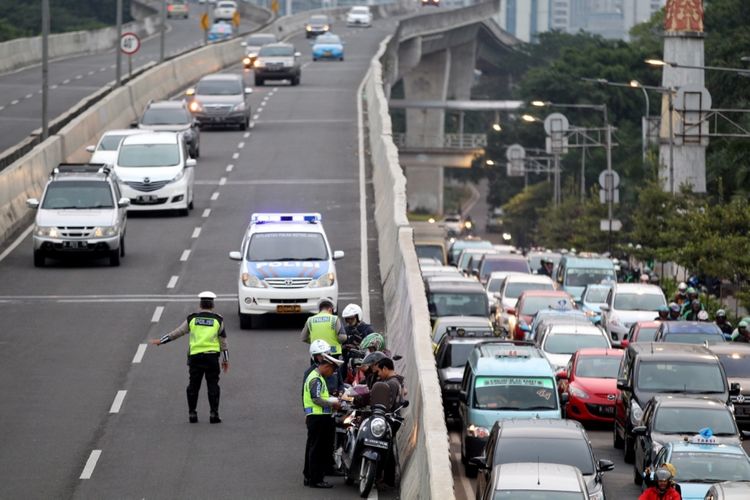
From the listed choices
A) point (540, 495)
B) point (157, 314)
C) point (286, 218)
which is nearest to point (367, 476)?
point (540, 495)

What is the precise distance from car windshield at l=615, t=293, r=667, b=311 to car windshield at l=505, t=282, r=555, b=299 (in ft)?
10.6

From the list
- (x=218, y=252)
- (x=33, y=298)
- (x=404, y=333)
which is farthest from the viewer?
(x=218, y=252)

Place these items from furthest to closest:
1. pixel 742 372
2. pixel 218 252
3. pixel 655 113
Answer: pixel 655 113 < pixel 218 252 < pixel 742 372

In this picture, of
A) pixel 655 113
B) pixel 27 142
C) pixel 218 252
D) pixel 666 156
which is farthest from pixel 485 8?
pixel 218 252

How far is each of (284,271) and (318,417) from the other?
9.80 m

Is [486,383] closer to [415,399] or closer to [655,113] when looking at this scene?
[415,399]

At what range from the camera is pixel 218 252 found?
3525 centimetres

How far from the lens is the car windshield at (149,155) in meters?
40.2

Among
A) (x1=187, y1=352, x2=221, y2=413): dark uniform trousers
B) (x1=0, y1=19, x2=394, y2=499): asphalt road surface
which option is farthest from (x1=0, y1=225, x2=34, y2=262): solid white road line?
(x1=187, y1=352, x2=221, y2=413): dark uniform trousers

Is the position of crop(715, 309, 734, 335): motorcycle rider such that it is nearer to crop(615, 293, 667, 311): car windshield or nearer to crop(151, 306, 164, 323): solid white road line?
crop(615, 293, 667, 311): car windshield

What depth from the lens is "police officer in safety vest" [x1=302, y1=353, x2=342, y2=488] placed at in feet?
58.5

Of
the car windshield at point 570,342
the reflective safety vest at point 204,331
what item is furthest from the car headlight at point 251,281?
the reflective safety vest at point 204,331

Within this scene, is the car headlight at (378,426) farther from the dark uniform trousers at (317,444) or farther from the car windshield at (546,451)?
the car windshield at (546,451)

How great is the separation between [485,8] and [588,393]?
11417 cm
